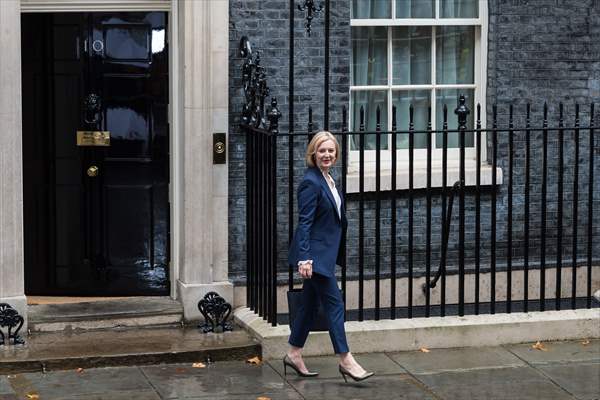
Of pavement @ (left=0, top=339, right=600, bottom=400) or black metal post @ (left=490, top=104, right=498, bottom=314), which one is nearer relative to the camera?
pavement @ (left=0, top=339, right=600, bottom=400)

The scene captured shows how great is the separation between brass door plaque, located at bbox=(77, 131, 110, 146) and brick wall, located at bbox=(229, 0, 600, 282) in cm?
94

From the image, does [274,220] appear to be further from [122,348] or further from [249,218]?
[122,348]

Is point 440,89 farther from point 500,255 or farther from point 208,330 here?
point 208,330

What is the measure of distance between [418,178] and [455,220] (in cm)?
48

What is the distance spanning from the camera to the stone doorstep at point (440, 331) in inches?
360

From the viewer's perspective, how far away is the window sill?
1005 cm

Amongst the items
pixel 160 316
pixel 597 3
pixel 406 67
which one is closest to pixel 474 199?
pixel 406 67

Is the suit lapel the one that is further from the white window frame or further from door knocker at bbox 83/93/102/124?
door knocker at bbox 83/93/102/124

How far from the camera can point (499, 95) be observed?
1032 centimetres

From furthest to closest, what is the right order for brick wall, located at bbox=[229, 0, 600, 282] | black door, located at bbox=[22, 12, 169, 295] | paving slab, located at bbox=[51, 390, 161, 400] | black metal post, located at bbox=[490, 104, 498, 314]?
black door, located at bbox=[22, 12, 169, 295] → brick wall, located at bbox=[229, 0, 600, 282] → black metal post, located at bbox=[490, 104, 498, 314] → paving slab, located at bbox=[51, 390, 161, 400]

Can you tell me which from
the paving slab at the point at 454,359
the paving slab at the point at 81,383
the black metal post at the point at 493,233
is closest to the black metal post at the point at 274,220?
the paving slab at the point at 454,359

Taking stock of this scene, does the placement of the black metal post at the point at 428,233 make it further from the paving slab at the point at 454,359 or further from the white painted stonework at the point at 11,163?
the white painted stonework at the point at 11,163

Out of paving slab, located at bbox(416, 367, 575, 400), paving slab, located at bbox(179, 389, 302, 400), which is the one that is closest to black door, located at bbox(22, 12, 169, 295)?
paving slab, located at bbox(179, 389, 302, 400)

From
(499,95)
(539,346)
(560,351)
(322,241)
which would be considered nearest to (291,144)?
(322,241)
